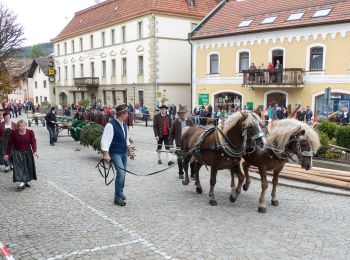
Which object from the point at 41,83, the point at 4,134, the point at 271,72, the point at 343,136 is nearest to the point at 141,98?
the point at 271,72

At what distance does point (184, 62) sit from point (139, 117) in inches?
297

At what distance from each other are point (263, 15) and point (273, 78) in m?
5.02

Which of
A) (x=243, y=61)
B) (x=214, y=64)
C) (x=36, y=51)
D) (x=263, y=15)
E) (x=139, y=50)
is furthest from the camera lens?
(x=36, y=51)

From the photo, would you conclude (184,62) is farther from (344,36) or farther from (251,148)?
(251,148)

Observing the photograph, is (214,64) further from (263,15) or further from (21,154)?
(21,154)

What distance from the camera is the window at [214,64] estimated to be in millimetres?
27422

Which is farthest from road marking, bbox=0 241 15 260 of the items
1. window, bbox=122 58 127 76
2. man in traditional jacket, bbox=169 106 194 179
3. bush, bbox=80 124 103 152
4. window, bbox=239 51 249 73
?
window, bbox=122 58 127 76

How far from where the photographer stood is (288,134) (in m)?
6.64

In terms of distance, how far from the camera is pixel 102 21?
131 ft

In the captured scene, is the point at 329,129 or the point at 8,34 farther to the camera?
the point at 8,34

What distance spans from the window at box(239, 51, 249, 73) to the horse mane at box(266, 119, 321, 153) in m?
19.3

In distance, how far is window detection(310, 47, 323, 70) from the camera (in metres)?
21.9

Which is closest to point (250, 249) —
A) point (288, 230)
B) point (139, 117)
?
point (288, 230)

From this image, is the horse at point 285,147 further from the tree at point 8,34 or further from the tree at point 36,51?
the tree at point 36,51
